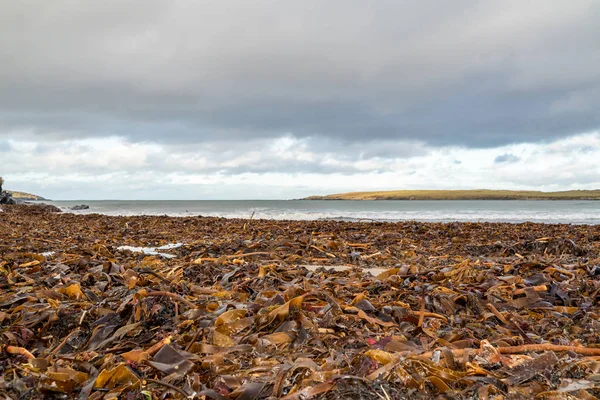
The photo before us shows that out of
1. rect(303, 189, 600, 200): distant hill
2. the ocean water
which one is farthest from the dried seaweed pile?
rect(303, 189, 600, 200): distant hill

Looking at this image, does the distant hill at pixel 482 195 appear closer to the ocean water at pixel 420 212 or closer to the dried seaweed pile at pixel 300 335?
the ocean water at pixel 420 212

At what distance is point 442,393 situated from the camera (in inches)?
50.6

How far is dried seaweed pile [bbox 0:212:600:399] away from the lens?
4.38 ft

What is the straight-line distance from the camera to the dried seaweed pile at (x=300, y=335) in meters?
1.33

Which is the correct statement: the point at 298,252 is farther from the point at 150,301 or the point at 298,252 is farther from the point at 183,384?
the point at 183,384

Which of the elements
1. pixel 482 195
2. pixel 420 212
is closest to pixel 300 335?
pixel 420 212

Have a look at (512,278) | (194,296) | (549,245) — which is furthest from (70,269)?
(549,245)

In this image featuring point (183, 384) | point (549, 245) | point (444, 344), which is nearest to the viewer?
point (183, 384)

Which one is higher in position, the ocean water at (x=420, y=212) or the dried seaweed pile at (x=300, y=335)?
the dried seaweed pile at (x=300, y=335)

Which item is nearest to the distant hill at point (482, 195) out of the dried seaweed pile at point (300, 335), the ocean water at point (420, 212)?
the ocean water at point (420, 212)

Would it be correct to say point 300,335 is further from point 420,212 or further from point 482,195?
point 482,195

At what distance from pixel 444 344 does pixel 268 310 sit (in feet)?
2.92

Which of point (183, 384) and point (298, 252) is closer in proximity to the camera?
point (183, 384)

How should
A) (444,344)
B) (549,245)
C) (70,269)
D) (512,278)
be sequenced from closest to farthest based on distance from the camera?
1. (444,344)
2. (512,278)
3. (70,269)
4. (549,245)
